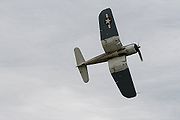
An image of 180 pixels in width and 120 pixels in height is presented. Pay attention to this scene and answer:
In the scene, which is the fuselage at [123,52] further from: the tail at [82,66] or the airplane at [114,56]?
the tail at [82,66]

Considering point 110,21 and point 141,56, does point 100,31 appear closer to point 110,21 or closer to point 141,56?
point 110,21

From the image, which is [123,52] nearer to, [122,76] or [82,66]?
[122,76]

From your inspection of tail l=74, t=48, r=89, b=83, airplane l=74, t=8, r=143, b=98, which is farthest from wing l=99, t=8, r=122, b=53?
tail l=74, t=48, r=89, b=83

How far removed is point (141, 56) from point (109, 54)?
4623 millimetres

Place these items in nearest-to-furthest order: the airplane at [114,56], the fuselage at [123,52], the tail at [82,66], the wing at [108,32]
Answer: the fuselage at [123,52], the airplane at [114,56], the wing at [108,32], the tail at [82,66]

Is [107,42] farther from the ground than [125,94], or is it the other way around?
[107,42]

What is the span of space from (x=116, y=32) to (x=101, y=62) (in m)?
4.68

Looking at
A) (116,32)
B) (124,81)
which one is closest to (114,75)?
(124,81)

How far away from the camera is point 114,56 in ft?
223

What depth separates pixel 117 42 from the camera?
68.1m

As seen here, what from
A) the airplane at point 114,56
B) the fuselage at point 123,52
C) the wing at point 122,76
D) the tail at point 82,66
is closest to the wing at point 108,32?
the airplane at point 114,56

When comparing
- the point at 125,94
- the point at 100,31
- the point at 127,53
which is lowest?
the point at 125,94

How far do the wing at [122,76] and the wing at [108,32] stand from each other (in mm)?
1780

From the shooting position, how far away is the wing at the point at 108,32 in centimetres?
6794
